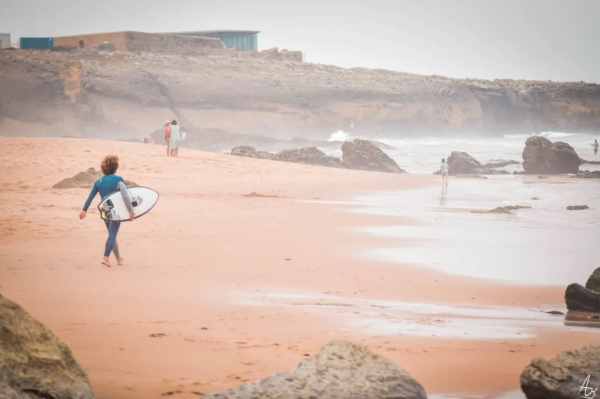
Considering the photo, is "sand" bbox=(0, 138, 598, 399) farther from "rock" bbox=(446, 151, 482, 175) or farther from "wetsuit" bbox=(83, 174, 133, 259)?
"rock" bbox=(446, 151, 482, 175)

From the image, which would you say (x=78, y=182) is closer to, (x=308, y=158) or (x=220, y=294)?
(x=220, y=294)

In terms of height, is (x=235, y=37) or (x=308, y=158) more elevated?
(x=235, y=37)

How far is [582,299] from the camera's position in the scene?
7.59 m

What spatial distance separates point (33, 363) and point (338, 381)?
1.48 meters

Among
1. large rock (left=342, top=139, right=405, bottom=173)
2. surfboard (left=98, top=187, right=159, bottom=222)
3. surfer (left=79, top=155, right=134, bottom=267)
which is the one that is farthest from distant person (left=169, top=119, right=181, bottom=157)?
surfboard (left=98, top=187, right=159, bottom=222)

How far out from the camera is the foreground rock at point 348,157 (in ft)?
117

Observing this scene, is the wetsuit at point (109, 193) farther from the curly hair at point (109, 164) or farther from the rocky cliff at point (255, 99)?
the rocky cliff at point (255, 99)

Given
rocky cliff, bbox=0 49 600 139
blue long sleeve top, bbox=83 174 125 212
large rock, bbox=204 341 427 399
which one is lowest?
large rock, bbox=204 341 427 399

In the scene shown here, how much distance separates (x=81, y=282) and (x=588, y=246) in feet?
26.3

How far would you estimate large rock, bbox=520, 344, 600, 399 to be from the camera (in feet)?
13.9

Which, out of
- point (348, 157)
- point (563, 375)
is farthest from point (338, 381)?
point (348, 157)

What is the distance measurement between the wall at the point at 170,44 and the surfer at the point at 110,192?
63.6 m

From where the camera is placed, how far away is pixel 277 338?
233 inches

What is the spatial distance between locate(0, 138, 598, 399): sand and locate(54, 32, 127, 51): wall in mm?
55857
